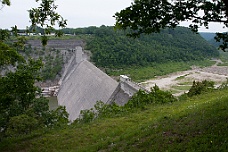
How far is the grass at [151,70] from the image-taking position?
61.4m

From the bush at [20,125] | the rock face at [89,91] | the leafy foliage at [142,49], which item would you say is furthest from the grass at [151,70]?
the bush at [20,125]

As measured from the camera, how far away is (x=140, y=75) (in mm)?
62031

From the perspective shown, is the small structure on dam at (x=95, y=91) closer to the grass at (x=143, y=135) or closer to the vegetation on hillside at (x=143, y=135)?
A: the vegetation on hillside at (x=143, y=135)

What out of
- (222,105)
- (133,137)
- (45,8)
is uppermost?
(45,8)

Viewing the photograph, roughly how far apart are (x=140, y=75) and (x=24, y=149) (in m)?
53.4

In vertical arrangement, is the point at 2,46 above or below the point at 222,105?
above

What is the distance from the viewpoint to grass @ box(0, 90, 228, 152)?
633 cm

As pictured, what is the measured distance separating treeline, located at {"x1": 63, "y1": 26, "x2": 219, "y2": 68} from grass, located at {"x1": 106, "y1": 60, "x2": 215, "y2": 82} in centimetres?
201

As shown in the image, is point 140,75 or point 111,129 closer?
point 111,129

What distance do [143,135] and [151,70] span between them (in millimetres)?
59443

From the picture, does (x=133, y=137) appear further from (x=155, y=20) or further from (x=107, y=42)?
(x=107, y=42)

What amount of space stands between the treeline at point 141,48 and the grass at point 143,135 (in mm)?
53169

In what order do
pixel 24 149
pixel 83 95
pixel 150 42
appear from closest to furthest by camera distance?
1. pixel 24 149
2. pixel 83 95
3. pixel 150 42

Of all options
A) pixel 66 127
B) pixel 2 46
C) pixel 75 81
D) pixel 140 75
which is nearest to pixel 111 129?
pixel 66 127
